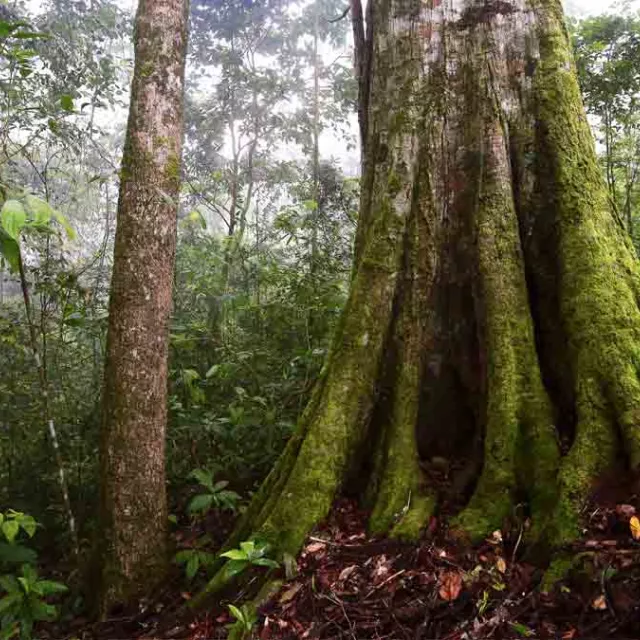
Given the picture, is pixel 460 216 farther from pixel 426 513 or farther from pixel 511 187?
pixel 426 513

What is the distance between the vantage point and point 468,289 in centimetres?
323

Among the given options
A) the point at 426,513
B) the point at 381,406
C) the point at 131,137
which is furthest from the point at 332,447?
the point at 131,137

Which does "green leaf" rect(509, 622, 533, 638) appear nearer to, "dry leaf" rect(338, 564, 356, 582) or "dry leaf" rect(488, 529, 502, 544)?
"dry leaf" rect(488, 529, 502, 544)

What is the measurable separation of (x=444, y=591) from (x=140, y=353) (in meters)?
2.00

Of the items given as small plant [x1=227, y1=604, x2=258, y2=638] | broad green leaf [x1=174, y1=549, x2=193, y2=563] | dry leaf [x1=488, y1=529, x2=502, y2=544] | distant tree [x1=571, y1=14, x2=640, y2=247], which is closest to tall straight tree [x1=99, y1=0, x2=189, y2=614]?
broad green leaf [x1=174, y1=549, x2=193, y2=563]

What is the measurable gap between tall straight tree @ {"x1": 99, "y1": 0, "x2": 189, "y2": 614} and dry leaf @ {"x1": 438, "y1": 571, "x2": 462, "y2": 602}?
173cm

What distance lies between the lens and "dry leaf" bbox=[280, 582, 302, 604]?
8.25 ft

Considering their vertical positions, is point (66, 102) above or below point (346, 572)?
above

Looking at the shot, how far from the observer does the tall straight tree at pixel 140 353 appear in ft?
10.3

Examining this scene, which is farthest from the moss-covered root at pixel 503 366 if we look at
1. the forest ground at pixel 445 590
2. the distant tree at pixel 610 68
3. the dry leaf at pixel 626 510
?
the distant tree at pixel 610 68

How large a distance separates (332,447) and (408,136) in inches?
75.0

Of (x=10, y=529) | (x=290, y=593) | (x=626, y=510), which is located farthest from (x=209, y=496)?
(x=626, y=510)

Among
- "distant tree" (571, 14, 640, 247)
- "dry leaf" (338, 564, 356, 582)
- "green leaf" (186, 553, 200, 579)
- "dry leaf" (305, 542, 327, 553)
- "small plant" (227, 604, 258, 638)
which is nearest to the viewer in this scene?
"small plant" (227, 604, 258, 638)

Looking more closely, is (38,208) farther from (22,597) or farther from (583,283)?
(583,283)
